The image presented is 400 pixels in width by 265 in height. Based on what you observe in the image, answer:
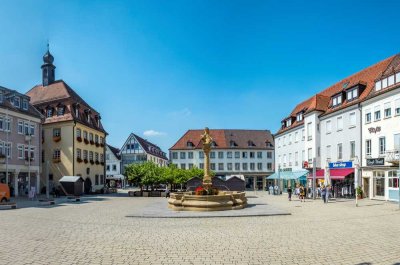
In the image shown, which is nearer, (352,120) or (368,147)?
(368,147)

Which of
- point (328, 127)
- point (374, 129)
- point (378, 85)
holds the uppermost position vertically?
point (378, 85)

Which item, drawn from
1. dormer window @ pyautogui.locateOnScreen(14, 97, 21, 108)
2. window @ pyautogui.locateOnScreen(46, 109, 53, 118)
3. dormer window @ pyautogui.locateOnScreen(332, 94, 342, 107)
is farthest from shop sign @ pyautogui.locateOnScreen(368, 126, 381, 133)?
window @ pyautogui.locateOnScreen(46, 109, 53, 118)

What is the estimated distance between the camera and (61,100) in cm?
5059

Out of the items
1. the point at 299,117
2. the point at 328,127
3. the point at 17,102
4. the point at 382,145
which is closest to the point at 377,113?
the point at 382,145

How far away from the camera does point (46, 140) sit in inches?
1992

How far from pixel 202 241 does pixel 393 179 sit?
84.2 ft

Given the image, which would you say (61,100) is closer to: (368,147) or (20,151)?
(20,151)

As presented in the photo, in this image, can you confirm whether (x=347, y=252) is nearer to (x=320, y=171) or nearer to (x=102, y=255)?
(x=102, y=255)

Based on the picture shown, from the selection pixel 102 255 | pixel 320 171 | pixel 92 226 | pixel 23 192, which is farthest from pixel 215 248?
pixel 23 192

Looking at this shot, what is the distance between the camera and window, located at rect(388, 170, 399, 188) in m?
31.4

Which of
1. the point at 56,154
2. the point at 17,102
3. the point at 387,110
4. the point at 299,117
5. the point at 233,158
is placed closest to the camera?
the point at 387,110

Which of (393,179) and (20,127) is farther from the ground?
(20,127)

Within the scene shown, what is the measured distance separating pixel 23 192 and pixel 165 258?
129 ft

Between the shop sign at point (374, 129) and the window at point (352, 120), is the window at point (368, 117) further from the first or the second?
the window at point (352, 120)
